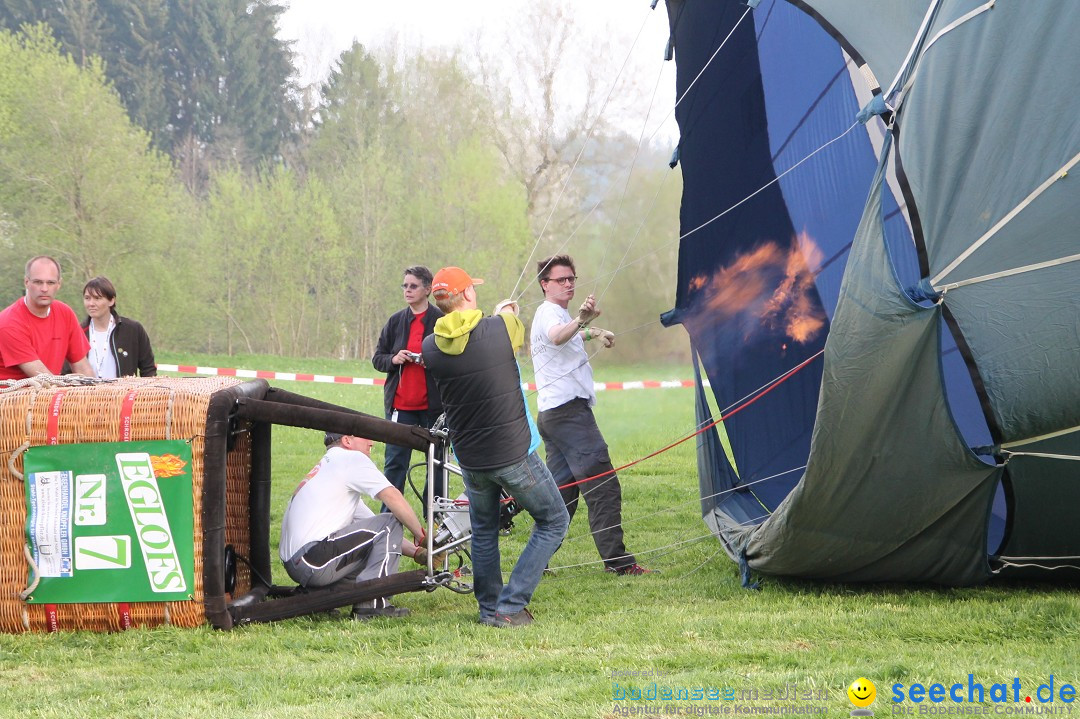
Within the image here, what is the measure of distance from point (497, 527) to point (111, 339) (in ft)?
9.38

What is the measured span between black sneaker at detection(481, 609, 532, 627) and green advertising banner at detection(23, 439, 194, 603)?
108 centimetres

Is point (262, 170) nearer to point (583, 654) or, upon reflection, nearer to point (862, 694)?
point (583, 654)

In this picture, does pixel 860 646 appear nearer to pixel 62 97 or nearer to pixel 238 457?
pixel 238 457

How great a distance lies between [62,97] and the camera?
64.9 feet

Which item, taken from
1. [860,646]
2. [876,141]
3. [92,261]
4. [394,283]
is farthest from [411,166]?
[860,646]

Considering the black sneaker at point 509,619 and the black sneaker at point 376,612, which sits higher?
the black sneaker at point 509,619

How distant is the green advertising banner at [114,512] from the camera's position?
4098mm

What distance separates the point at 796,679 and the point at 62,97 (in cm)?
1964

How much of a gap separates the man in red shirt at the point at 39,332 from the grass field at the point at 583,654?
1295 millimetres

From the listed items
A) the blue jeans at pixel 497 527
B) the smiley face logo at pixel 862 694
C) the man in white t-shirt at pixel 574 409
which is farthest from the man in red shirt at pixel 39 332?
the smiley face logo at pixel 862 694

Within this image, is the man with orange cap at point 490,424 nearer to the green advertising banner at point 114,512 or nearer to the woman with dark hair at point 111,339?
the green advertising banner at point 114,512

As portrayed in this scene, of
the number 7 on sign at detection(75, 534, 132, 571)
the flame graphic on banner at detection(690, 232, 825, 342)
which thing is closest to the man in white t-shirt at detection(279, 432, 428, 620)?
the number 7 on sign at detection(75, 534, 132, 571)

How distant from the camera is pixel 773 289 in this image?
599 centimetres

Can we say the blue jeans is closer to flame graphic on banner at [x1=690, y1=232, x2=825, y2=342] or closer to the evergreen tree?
flame graphic on banner at [x1=690, y1=232, x2=825, y2=342]
